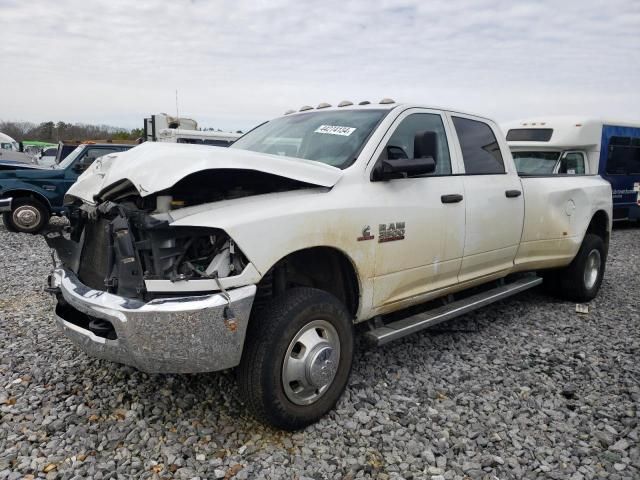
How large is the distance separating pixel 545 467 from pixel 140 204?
2.65 meters

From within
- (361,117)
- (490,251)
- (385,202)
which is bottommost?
(490,251)

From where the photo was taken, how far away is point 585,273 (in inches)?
224

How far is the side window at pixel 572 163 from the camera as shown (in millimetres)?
11008

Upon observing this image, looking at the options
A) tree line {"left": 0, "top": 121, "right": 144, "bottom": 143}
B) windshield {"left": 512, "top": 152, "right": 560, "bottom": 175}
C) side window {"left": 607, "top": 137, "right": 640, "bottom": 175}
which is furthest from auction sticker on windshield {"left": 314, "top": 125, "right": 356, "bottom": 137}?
tree line {"left": 0, "top": 121, "right": 144, "bottom": 143}

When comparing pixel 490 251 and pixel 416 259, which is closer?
pixel 416 259

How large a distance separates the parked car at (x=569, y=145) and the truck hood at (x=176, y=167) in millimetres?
8492

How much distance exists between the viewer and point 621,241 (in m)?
11.0

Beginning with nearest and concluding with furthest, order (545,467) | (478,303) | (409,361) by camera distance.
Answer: (545,467), (409,361), (478,303)

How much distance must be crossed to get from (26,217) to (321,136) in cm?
865

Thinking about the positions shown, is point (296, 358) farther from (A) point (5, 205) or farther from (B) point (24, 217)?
(B) point (24, 217)

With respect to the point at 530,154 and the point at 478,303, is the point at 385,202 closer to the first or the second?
the point at 478,303

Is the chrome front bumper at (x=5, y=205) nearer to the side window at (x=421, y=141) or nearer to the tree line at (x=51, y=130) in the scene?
the side window at (x=421, y=141)

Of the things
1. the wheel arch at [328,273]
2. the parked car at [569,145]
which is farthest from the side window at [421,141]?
the parked car at [569,145]

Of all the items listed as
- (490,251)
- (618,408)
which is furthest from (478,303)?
(618,408)
